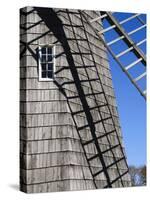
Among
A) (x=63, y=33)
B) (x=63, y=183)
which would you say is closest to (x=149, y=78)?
(x=63, y=33)

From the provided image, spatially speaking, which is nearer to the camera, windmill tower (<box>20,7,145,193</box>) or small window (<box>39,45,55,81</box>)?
windmill tower (<box>20,7,145,193</box>)

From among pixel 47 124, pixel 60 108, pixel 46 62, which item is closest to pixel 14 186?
→ pixel 47 124

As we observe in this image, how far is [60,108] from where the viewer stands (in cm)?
869

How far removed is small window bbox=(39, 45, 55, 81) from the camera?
28.2ft

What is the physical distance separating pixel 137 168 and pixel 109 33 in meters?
2.13

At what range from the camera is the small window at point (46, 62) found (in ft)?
28.2

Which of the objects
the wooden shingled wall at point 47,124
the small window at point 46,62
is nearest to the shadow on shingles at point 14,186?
the wooden shingled wall at point 47,124

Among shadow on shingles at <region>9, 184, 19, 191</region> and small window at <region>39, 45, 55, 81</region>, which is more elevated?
small window at <region>39, 45, 55, 81</region>

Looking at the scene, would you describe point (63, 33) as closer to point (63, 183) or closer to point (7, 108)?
point (7, 108)

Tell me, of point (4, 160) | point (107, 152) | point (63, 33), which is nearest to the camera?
point (4, 160)

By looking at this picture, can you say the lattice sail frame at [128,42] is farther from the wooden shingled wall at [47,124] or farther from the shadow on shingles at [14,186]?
the shadow on shingles at [14,186]

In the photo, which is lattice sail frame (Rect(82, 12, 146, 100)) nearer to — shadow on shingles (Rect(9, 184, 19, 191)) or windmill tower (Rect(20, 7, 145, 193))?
windmill tower (Rect(20, 7, 145, 193))

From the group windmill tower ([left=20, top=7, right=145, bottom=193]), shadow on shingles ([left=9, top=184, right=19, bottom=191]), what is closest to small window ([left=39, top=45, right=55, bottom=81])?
windmill tower ([left=20, top=7, right=145, bottom=193])

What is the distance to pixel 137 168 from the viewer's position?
962cm
